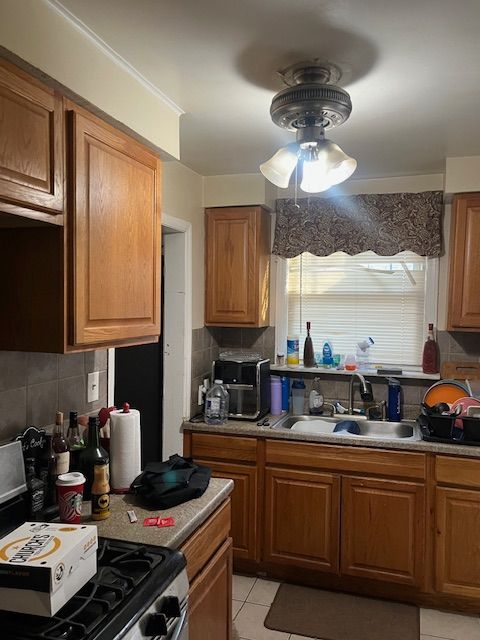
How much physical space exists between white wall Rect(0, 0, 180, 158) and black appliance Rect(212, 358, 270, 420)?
148 centimetres

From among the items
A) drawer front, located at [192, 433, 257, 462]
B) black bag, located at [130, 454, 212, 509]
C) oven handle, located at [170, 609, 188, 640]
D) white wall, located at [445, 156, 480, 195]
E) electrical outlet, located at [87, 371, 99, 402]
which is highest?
white wall, located at [445, 156, 480, 195]

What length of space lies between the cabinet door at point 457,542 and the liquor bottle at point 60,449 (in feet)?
6.31

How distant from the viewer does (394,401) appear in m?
3.17

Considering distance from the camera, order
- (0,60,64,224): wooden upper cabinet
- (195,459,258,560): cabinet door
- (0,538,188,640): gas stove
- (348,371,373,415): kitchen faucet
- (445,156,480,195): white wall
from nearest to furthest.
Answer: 1. (0,538,188,640): gas stove
2. (0,60,64,224): wooden upper cabinet
3. (445,156,480,195): white wall
4. (195,459,258,560): cabinet door
5. (348,371,373,415): kitchen faucet

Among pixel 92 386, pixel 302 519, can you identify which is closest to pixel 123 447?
pixel 92 386

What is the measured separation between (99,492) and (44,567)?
55cm

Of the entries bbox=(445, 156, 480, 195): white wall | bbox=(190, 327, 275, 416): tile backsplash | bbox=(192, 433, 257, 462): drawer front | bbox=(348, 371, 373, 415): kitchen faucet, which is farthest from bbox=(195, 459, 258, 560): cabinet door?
bbox=(445, 156, 480, 195): white wall

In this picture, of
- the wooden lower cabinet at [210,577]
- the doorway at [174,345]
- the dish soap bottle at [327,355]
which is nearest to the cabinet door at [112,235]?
the wooden lower cabinet at [210,577]

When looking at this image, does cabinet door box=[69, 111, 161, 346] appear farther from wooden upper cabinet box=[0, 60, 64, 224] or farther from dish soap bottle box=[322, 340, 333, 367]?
dish soap bottle box=[322, 340, 333, 367]

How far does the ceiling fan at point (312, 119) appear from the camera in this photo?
182 cm

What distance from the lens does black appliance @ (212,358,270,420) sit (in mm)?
3174

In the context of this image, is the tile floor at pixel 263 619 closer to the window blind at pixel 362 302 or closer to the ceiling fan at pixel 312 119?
the window blind at pixel 362 302

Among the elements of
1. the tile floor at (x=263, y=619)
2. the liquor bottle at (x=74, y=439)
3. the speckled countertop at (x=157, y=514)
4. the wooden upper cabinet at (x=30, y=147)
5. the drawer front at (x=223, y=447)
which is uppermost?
the wooden upper cabinet at (x=30, y=147)

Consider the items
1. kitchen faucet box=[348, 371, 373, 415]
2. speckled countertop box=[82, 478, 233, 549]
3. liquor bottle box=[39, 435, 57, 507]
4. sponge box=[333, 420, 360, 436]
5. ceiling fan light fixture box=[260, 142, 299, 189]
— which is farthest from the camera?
kitchen faucet box=[348, 371, 373, 415]
